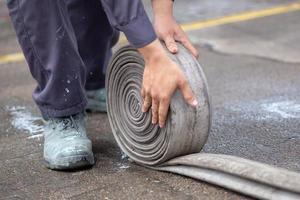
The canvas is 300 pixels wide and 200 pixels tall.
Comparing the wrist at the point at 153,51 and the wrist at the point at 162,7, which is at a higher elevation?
the wrist at the point at 162,7

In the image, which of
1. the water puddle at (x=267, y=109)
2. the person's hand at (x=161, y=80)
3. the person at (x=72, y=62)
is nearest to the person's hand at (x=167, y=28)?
the person at (x=72, y=62)

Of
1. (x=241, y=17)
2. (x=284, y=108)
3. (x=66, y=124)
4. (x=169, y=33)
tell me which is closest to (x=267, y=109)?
(x=284, y=108)

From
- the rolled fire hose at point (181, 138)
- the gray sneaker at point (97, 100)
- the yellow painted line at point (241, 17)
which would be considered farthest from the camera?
the yellow painted line at point (241, 17)

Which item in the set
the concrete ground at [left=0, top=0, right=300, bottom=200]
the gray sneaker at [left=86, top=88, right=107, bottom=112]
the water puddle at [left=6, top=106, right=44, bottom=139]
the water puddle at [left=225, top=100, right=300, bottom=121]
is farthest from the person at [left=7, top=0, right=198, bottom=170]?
the water puddle at [left=225, top=100, right=300, bottom=121]

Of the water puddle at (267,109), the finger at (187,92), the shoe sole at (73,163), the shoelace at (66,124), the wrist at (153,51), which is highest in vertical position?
the wrist at (153,51)

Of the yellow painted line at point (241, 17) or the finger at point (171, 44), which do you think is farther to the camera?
the yellow painted line at point (241, 17)

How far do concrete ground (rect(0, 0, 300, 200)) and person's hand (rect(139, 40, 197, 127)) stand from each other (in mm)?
294

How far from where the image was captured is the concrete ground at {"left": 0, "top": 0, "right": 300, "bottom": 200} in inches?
92.0

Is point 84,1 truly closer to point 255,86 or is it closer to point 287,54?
point 255,86

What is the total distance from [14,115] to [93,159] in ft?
3.10

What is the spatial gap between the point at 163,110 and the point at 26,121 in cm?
118

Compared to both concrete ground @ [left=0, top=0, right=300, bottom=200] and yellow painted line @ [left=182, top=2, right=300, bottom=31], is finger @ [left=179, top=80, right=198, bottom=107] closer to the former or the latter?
concrete ground @ [left=0, top=0, right=300, bottom=200]

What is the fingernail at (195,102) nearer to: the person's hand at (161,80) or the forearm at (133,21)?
the person's hand at (161,80)

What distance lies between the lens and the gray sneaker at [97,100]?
3.23m
